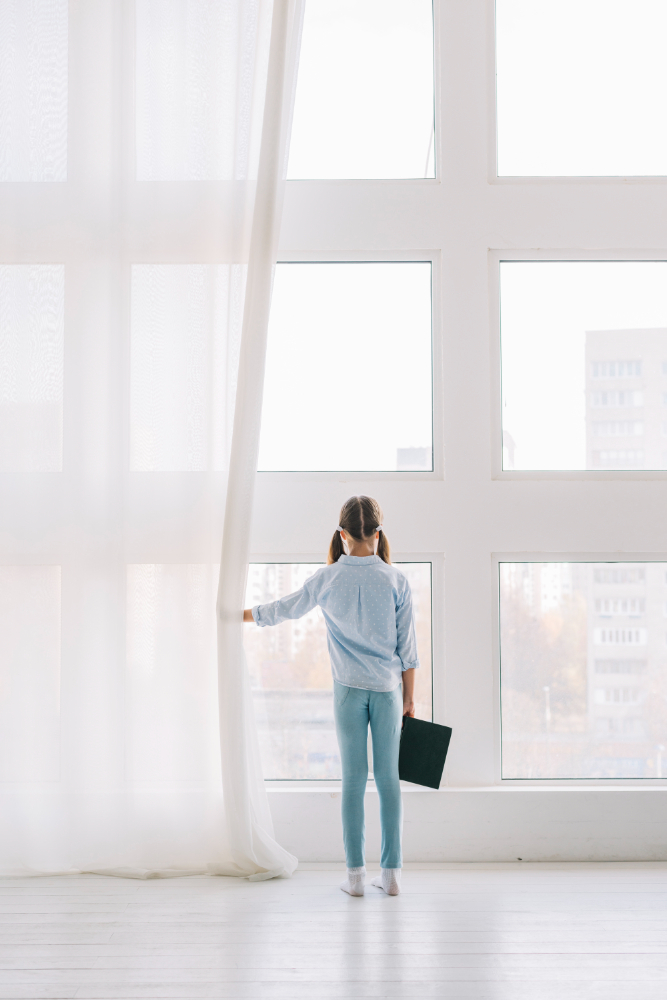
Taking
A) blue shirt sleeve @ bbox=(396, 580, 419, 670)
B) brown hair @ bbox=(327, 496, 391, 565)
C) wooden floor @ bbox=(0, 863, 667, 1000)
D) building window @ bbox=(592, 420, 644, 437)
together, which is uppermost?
building window @ bbox=(592, 420, 644, 437)

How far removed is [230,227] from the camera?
2.29 metres

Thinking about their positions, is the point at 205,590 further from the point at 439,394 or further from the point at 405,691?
the point at 439,394

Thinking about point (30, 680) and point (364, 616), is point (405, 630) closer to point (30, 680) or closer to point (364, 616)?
point (364, 616)

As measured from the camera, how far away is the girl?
2105mm

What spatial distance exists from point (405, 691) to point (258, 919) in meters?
0.71

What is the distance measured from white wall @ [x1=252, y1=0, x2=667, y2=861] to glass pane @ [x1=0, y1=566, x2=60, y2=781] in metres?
0.69

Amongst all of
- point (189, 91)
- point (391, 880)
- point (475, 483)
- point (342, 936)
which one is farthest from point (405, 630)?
point (189, 91)

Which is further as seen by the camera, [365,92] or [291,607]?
[365,92]

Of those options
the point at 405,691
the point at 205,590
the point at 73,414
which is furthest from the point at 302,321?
the point at 405,691

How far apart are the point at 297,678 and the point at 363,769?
445mm

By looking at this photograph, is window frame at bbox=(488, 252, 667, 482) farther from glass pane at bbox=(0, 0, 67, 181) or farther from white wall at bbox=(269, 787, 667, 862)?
glass pane at bbox=(0, 0, 67, 181)

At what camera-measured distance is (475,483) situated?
97.2 inches

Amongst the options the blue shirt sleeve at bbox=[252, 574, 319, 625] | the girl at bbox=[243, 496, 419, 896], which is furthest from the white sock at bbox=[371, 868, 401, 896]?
→ the blue shirt sleeve at bbox=[252, 574, 319, 625]

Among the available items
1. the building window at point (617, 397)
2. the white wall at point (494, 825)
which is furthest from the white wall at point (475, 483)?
the building window at point (617, 397)
